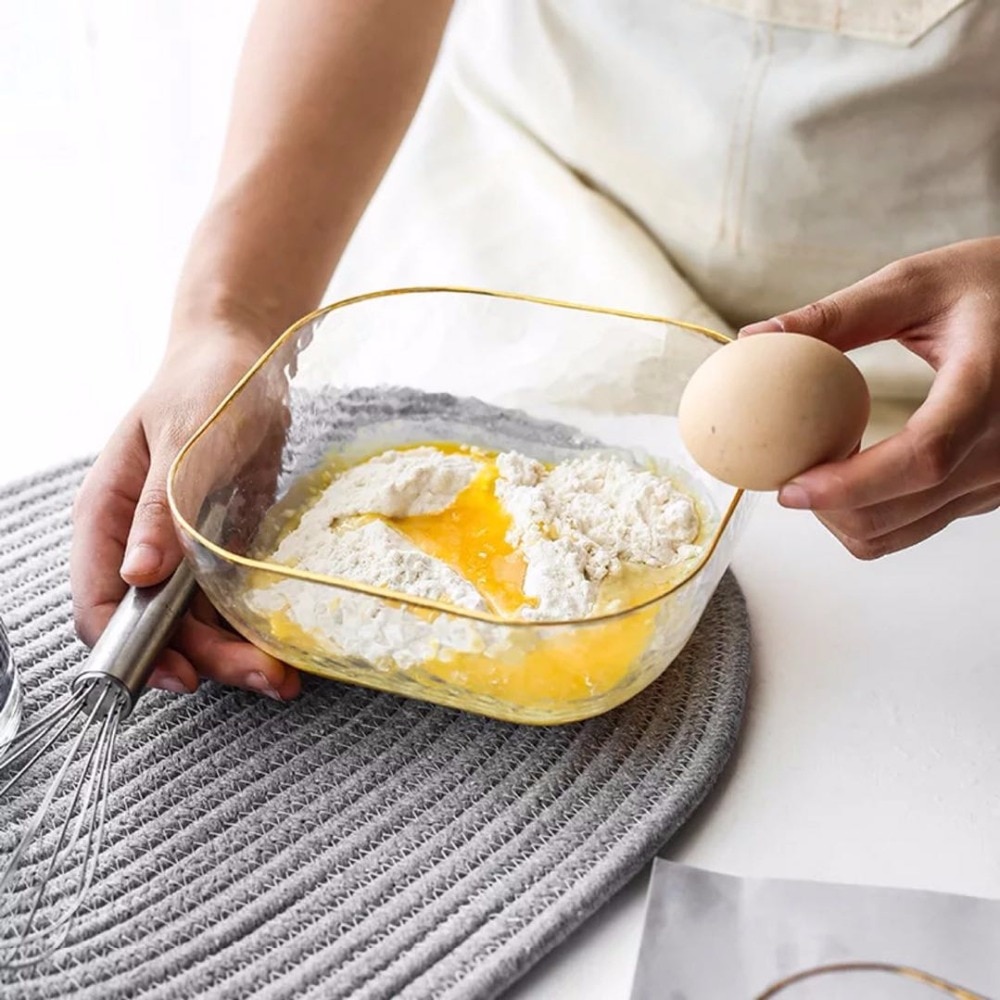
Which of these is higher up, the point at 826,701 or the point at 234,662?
the point at 234,662

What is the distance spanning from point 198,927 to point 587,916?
0.15 metres

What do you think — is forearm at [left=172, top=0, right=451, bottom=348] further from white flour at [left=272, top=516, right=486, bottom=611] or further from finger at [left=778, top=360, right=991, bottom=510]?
finger at [left=778, top=360, right=991, bottom=510]

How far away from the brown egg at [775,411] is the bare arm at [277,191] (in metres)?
0.27

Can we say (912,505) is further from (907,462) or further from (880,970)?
(880,970)

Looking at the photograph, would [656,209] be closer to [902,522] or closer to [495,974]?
[902,522]

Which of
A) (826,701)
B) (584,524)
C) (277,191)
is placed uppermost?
(277,191)

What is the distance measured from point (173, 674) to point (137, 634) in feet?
0.10

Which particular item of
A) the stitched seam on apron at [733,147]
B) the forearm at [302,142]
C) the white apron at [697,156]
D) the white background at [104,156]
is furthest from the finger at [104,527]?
the white background at [104,156]

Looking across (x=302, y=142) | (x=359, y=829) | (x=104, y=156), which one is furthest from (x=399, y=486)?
(x=104, y=156)

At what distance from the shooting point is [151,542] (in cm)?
57

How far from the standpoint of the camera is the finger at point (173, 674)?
1.88 ft

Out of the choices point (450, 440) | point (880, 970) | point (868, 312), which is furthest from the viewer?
point (450, 440)

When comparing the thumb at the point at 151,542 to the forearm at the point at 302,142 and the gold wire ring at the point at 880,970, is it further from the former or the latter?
the gold wire ring at the point at 880,970

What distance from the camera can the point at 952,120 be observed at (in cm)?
75
